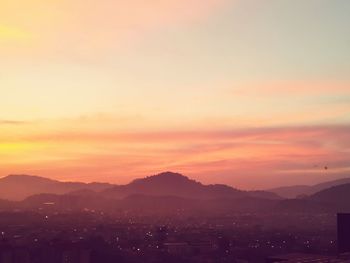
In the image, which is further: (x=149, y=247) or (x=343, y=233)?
(x=149, y=247)

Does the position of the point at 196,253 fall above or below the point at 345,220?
below

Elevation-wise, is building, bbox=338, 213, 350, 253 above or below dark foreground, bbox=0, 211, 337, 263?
above

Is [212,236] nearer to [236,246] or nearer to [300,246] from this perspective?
[236,246]

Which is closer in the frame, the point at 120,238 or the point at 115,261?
the point at 115,261

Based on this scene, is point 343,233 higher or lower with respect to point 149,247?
higher

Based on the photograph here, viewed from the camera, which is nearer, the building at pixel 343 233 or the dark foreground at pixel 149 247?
the building at pixel 343 233

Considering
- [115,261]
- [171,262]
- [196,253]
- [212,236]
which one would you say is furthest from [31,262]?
[212,236]

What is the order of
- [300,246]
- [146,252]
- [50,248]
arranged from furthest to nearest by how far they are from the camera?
[300,246] → [146,252] → [50,248]

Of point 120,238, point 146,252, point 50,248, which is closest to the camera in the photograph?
point 50,248

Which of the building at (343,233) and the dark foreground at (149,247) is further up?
the building at (343,233)

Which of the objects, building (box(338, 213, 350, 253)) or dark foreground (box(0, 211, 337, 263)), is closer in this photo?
building (box(338, 213, 350, 253))
